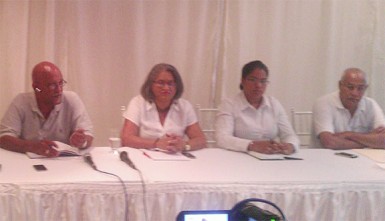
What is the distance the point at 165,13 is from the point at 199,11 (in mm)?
285

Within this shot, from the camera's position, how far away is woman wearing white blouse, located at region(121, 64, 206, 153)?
279 cm

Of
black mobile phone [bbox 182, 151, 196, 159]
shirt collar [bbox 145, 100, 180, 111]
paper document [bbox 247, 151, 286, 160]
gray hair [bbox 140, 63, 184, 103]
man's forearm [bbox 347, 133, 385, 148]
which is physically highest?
gray hair [bbox 140, 63, 184, 103]

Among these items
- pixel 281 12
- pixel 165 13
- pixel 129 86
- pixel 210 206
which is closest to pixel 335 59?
pixel 281 12

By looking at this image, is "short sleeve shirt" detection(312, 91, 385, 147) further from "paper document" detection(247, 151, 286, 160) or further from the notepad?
the notepad

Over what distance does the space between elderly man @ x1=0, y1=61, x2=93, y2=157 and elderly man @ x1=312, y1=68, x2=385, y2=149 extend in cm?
153

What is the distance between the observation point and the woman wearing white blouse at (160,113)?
279cm

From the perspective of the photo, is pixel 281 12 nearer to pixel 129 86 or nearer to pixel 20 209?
pixel 129 86

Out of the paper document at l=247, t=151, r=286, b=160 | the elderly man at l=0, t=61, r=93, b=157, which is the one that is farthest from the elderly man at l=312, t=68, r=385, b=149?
the elderly man at l=0, t=61, r=93, b=157

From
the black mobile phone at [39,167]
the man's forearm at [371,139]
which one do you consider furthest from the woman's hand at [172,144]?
the man's forearm at [371,139]

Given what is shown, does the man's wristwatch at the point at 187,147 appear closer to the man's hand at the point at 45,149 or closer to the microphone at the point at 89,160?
the microphone at the point at 89,160

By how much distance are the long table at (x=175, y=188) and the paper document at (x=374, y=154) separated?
20 centimetres

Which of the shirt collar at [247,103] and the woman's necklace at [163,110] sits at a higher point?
the shirt collar at [247,103]

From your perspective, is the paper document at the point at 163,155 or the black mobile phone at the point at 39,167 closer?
the black mobile phone at the point at 39,167

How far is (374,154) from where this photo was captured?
102 inches
